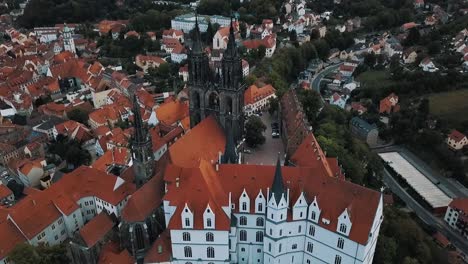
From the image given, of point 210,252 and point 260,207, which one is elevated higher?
point 260,207

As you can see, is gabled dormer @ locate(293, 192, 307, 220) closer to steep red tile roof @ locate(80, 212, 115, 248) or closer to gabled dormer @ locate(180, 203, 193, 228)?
gabled dormer @ locate(180, 203, 193, 228)

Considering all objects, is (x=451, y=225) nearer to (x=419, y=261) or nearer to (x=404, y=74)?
(x=419, y=261)

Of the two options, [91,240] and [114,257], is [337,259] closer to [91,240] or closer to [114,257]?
[114,257]

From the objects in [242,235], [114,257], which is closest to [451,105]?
[242,235]

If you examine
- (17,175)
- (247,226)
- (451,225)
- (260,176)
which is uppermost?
(260,176)

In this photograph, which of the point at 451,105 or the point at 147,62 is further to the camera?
the point at 147,62

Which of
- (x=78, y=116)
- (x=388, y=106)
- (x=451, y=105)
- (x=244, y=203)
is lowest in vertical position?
(x=451, y=105)

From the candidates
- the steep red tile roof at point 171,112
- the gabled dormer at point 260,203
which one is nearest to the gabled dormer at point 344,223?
the gabled dormer at point 260,203

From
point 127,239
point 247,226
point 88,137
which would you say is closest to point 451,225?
point 247,226
